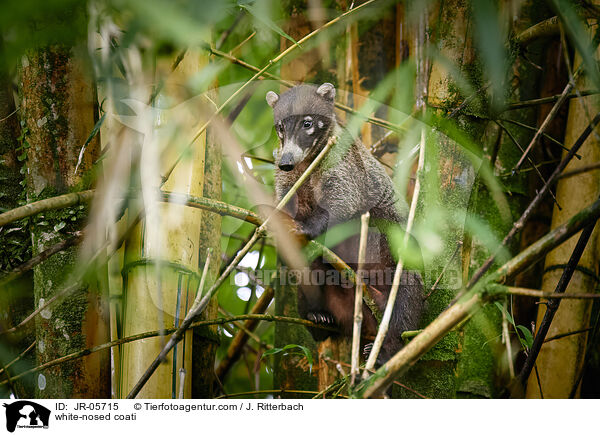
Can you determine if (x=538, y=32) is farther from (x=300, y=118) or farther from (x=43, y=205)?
(x=43, y=205)

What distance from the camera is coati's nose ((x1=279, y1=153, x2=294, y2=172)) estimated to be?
125 cm

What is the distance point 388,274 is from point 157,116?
66 centimetres

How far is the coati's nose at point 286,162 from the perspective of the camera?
1.25 metres

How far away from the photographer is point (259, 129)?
1225 millimetres

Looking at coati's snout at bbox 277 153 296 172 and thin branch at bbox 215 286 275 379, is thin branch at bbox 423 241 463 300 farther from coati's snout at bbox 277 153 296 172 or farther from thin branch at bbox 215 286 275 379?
thin branch at bbox 215 286 275 379

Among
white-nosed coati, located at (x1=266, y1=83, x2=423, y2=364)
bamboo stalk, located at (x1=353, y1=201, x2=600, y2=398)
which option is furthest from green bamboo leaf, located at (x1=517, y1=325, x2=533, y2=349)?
bamboo stalk, located at (x1=353, y1=201, x2=600, y2=398)

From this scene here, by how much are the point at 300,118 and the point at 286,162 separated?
0.13 metres

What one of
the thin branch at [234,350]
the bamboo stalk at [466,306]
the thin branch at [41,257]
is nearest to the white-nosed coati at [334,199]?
the thin branch at [234,350]

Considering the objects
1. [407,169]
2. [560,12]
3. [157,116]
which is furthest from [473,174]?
[157,116]
